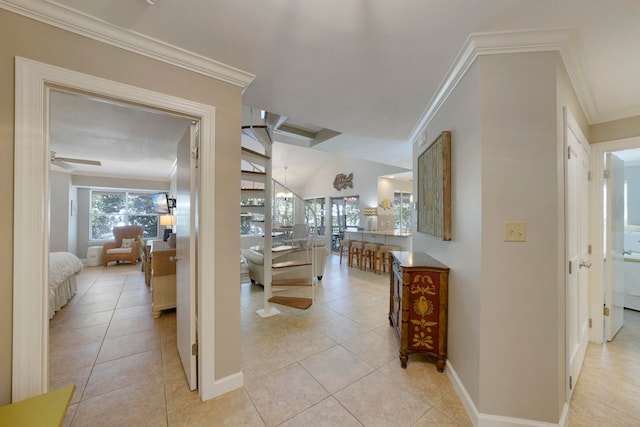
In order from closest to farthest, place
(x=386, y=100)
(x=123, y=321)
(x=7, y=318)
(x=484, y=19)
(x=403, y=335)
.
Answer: (x=7, y=318), (x=484, y=19), (x=403, y=335), (x=386, y=100), (x=123, y=321)

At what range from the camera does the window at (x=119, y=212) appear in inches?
269

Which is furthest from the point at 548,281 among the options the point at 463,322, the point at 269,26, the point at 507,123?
the point at 269,26

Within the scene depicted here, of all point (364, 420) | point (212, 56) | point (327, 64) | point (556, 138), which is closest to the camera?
point (556, 138)

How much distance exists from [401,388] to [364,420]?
0.44m

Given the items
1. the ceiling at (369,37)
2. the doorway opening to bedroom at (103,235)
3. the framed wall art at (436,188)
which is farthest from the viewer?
the doorway opening to bedroom at (103,235)

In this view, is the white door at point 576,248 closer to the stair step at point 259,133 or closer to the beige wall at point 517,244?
the beige wall at point 517,244

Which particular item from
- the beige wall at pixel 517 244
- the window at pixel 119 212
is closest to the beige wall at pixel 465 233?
the beige wall at pixel 517 244

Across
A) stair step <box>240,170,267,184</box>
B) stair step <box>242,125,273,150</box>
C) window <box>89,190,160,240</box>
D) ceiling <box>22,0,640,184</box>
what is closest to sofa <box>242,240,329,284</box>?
stair step <box>240,170,267,184</box>

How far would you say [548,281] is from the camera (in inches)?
55.6

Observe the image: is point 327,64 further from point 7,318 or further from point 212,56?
point 7,318

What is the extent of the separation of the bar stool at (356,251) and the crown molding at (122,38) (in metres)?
4.80

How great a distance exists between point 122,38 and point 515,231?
8.57 feet

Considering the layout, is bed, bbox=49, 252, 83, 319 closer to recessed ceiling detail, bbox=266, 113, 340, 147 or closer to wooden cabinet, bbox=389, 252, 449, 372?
recessed ceiling detail, bbox=266, 113, 340, 147

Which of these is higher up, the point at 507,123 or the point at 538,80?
the point at 538,80
